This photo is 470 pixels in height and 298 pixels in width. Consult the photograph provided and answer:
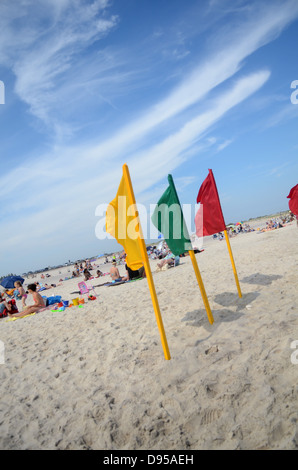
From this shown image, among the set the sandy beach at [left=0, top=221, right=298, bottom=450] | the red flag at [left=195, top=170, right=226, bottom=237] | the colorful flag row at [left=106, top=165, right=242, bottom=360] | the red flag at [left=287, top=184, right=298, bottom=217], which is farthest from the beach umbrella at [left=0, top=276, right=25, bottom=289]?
the red flag at [left=287, top=184, right=298, bottom=217]

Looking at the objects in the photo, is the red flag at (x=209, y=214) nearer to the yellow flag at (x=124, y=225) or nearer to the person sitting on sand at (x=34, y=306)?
the yellow flag at (x=124, y=225)

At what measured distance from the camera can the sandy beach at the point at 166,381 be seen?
9.31 feet

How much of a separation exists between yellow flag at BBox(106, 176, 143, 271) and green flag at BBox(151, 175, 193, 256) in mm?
706

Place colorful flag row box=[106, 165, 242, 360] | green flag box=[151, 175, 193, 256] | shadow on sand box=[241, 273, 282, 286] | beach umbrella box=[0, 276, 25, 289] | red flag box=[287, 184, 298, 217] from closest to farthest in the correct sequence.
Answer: colorful flag row box=[106, 165, 242, 360]
green flag box=[151, 175, 193, 256]
shadow on sand box=[241, 273, 282, 286]
red flag box=[287, 184, 298, 217]
beach umbrella box=[0, 276, 25, 289]

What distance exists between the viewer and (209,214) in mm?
6141

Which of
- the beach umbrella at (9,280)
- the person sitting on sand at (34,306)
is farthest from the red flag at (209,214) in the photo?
the beach umbrella at (9,280)

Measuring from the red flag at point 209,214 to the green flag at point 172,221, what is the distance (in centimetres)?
141

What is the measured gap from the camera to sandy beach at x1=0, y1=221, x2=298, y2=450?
284 centimetres

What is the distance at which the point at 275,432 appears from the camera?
101 inches

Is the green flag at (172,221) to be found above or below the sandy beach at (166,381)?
above

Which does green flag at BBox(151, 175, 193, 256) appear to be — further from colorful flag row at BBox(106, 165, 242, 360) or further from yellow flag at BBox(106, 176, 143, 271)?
yellow flag at BBox(106, 176, 143, 271)
